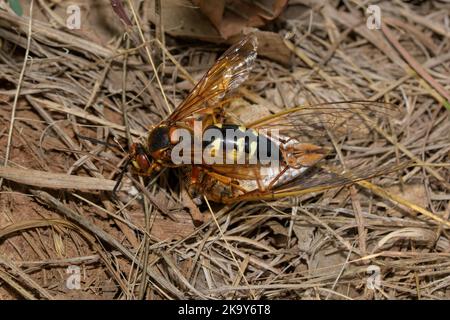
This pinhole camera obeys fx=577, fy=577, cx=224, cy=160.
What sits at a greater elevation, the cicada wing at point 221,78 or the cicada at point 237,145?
the cicada wing at point 221,78

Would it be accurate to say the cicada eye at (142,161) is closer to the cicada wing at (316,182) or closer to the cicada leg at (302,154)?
the cicada wing at (316,182)

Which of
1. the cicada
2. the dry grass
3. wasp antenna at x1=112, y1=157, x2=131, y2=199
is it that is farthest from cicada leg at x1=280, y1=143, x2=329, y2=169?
wasp antenna at x1=112, y1=157, x2=131, y2=199

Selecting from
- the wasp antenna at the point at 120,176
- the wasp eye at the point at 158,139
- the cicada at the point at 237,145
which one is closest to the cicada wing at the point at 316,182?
the cicada at the point at 237,145

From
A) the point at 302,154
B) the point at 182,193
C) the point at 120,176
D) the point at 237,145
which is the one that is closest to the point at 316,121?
the point at 302,154

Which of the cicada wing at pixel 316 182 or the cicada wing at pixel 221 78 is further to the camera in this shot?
the cicada wing at pixel 221 78

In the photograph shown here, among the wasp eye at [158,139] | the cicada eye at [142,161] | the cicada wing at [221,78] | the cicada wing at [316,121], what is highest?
the cicada wing at [221,78]

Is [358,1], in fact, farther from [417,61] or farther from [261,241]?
[261,241]
